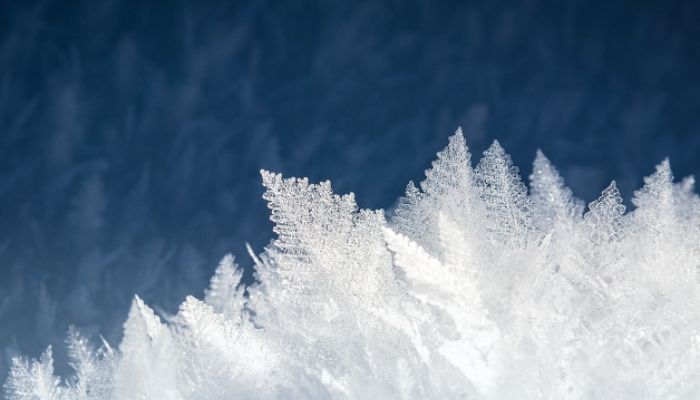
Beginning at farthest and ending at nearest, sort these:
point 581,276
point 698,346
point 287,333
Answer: point 287,333, point 581,276, point 698,346

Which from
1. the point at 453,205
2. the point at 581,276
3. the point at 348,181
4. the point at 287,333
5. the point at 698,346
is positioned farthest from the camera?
the point at 348,181

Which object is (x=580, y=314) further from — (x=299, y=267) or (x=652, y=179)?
(x=299, y=267)

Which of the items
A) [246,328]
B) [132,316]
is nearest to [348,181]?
[246,328]

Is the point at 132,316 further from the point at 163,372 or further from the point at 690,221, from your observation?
the point at 690,221

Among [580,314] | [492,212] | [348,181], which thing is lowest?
[580,314]

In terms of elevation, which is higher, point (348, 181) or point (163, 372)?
point (348, 181)

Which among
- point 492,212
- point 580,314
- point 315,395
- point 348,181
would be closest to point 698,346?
point 580,314

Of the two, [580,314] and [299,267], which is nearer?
[580,314]
